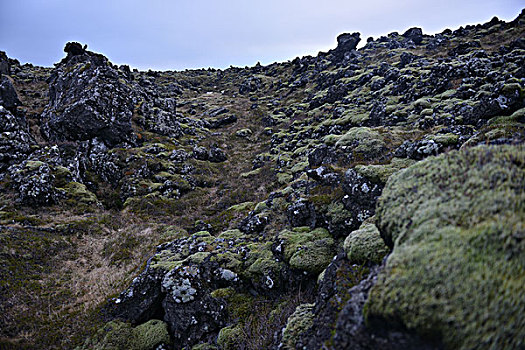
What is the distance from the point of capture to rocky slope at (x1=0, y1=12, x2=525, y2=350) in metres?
3.70

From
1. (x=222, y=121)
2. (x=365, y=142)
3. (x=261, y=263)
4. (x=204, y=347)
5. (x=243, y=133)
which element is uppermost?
(x=222, y=121)

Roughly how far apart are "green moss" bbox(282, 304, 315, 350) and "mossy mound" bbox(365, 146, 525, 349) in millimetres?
3493

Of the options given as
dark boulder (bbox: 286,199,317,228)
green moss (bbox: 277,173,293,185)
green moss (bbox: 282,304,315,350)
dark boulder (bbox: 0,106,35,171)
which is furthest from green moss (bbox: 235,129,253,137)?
green moss (bbox: 282,304,315,350)

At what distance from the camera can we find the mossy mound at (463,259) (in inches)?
118

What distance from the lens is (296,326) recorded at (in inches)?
277

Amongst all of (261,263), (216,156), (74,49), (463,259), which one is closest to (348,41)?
(216,156)

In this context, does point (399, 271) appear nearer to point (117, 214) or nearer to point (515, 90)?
point (515, 90)

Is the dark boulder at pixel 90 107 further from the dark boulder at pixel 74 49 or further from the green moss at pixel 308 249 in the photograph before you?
the green moss at pixel 308 249

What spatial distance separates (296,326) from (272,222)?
319 inches

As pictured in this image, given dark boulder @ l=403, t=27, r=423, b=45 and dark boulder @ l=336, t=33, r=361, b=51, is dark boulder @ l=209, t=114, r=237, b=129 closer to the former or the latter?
dark boulder @ l=336, t=33, r=361, b=51

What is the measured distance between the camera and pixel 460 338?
3.04m

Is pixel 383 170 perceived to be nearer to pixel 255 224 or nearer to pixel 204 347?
pixel 255 224

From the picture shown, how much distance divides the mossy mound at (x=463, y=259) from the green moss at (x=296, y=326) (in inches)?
138

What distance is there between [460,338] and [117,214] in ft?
96.1
